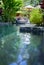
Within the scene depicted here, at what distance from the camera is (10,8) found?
22094 millimetres

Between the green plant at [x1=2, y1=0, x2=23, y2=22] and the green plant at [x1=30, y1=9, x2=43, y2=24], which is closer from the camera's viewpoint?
the green plant at [x1=30, y1=9, x2=43, y2=24]

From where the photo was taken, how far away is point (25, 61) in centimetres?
671

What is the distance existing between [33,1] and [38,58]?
2857 cm

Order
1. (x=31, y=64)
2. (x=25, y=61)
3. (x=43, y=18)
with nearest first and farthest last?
1. (x=31, y=64)
2. (x=25, y=61)
3. (x=43, y=18)

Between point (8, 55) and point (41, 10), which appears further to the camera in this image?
point (41, 10)

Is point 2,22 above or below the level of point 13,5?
below

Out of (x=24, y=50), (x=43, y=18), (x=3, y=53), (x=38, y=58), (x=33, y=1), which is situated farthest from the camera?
(x=33, y=1)

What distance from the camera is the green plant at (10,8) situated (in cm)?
2163

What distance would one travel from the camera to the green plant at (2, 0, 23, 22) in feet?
71.0

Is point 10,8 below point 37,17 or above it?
below

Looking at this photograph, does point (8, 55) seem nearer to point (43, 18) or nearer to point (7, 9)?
point (43, 18)

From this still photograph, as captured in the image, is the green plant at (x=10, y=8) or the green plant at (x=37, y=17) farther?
the green plant at (x=10, y=8)

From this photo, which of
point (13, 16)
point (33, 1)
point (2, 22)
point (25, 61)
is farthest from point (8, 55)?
point (33, 1)

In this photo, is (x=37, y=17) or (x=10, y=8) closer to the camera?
(x=37, y=17)
